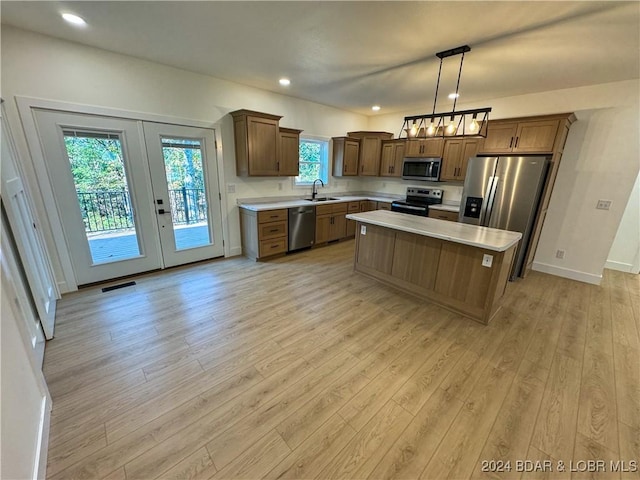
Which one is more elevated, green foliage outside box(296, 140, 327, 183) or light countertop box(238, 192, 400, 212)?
green foliage outside box(296, 140, 327, 183)

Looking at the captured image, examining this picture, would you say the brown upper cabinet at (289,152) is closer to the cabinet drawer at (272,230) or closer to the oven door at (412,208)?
the cabinet drawer at (272,230)

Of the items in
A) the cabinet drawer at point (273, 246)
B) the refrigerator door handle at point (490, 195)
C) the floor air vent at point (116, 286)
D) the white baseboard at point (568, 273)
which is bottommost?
Answer: the floor air vent at point (116, 286)

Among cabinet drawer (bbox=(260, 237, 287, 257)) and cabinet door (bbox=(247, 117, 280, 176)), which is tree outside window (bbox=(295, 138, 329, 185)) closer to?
cabinet door (bbox=(247, 117, 280, 176))

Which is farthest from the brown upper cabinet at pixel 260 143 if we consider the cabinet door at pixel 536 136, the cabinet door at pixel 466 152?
the cabinet door at pixel 536 136

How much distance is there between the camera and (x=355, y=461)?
4.62ft

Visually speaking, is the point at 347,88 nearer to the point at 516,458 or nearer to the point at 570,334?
the point at 570,334

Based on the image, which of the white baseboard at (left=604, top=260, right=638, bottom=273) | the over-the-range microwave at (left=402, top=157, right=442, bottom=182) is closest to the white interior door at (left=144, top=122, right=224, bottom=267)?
the over-the-range microwave at (left=402, top=157, right=442, bottom=182)

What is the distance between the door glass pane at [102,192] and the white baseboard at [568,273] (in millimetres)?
6352

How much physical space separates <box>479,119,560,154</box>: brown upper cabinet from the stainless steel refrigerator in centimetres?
25

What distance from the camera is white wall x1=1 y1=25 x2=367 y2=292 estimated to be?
252cm

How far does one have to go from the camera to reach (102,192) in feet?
10.3

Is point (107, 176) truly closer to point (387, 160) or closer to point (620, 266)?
point (387, 160)

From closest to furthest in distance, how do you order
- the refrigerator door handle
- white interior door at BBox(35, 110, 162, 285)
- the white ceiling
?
the white ceiling < white interior door at BBox(35, 110, 162, 285) < the refrigerator door handle

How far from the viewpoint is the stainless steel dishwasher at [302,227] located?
455 cm
